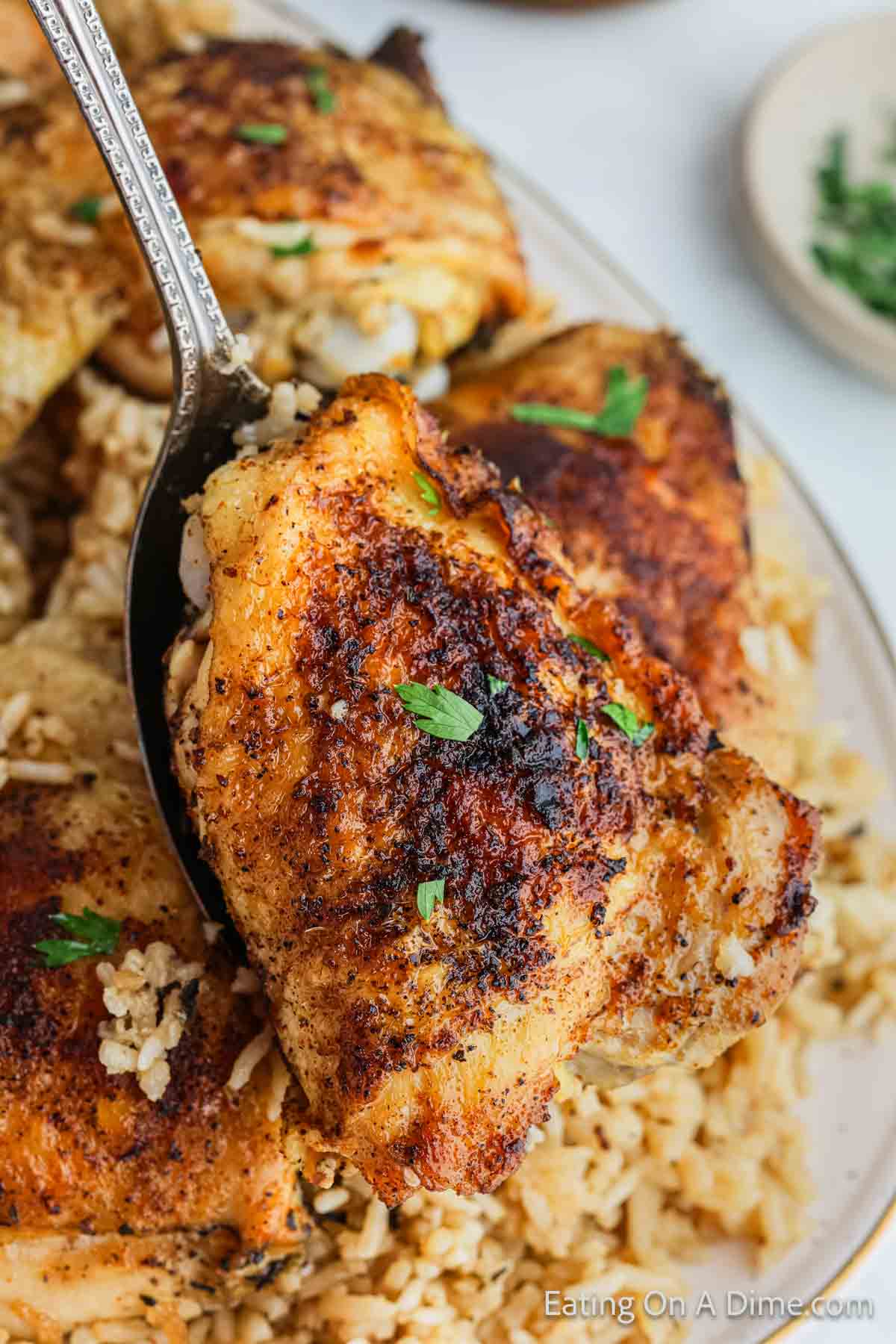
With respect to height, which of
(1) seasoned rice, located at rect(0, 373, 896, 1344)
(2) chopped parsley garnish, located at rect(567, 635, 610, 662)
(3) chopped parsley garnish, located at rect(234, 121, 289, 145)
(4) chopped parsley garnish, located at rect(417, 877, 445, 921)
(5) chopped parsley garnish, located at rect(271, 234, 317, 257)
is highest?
(3) chopped parsley garnish, located at rect(234, 121, 289, 145)

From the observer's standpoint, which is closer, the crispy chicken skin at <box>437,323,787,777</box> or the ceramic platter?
the ceramic platter

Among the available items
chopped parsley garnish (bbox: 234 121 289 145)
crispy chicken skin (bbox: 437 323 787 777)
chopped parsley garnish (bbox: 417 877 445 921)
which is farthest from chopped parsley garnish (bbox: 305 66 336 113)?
chopped parsley garnish (bbox: 417 877 445 921)

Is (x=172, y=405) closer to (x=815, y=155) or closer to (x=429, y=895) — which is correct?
(x=429, y=895)

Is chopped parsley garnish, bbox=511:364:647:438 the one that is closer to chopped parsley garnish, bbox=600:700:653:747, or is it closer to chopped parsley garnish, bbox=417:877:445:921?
chopped parsley garnish, bbox=600:700:653:747

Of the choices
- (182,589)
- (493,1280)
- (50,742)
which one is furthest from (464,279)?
(493,1280)

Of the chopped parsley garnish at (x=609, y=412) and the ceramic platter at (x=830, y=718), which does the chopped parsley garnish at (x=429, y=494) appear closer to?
the chopped parsley garnish at (x=609, y=412)

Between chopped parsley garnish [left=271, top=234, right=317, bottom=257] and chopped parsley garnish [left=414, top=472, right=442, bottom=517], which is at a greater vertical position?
chopped parsley garnish [left=414, top=472, right=442, bottom=517]

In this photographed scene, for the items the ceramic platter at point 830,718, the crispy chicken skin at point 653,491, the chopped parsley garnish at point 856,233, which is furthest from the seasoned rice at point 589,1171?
the chopped parsley garnish at point 856,233

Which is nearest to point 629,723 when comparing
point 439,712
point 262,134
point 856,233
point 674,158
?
point 439,712
